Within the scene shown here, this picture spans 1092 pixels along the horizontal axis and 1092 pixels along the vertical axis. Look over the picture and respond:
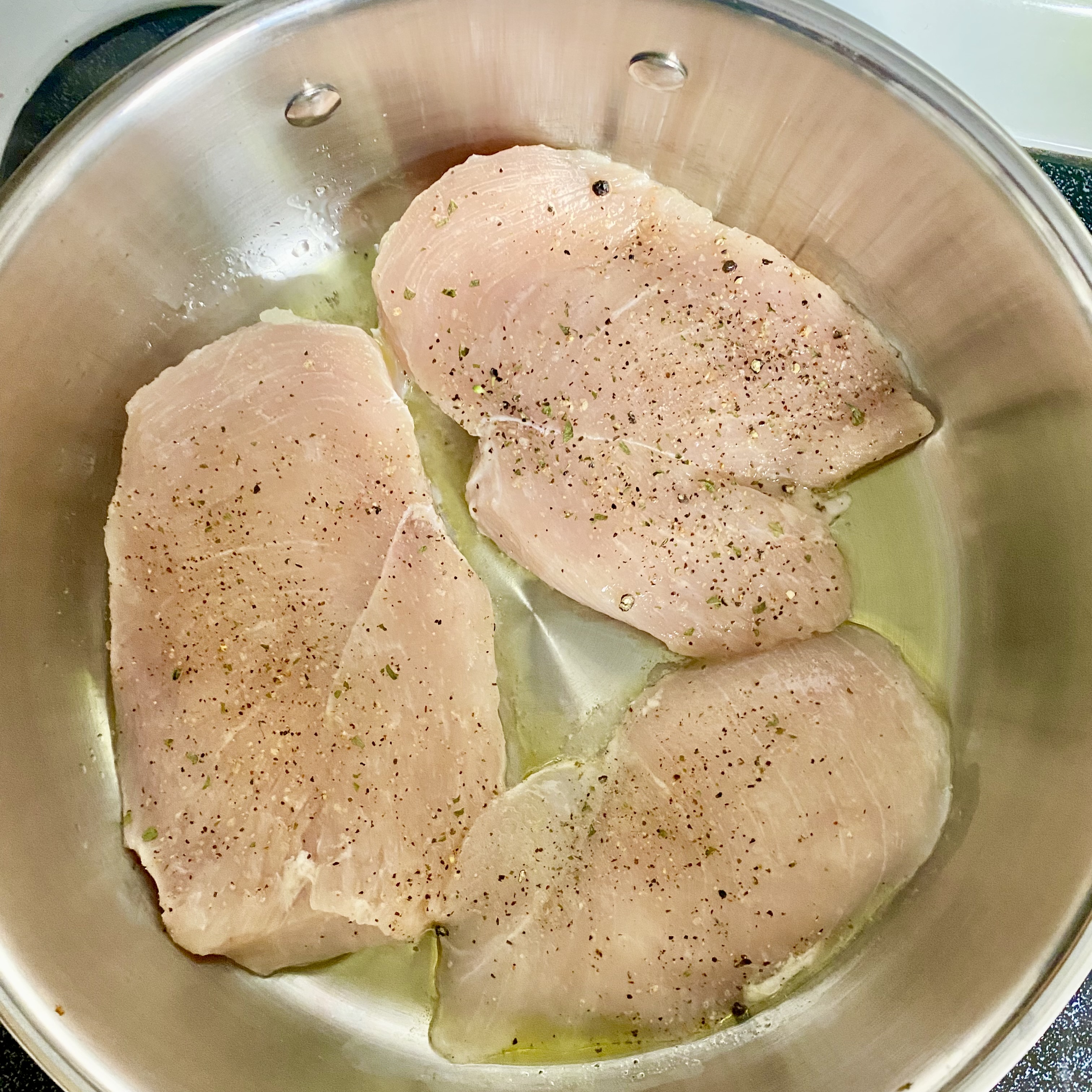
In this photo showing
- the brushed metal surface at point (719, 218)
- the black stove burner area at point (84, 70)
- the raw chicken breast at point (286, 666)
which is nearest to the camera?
the brushed metal surface at point (719, 218)

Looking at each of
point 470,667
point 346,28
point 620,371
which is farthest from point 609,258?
point 470,667

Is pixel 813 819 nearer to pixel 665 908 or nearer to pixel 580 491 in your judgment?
pixel 665 908

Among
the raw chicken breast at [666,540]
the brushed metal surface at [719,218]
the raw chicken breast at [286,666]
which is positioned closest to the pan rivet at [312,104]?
the brushed metal surface at [719,218]

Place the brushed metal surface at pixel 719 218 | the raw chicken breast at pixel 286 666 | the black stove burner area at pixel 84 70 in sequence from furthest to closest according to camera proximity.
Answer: the black stove burner area at pixel 84 70 → the raw chicken breast at pixel 286 666 → the brushed metal surface at pixel 719 218

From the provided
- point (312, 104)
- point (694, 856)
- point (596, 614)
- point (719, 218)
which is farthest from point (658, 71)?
point (694, 856)

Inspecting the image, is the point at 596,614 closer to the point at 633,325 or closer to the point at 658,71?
the point at 633,325

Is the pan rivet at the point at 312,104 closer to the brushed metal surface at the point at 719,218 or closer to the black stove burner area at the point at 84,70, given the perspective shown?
the brushed metal surface at the point at 719,218
